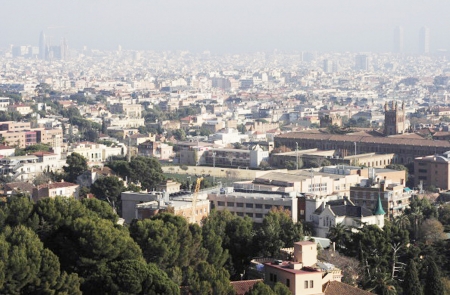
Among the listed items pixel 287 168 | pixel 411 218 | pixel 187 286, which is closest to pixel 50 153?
pixel 287 168

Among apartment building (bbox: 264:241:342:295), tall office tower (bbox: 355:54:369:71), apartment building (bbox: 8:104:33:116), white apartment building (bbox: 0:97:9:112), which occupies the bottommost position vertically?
apartment building (bbox: 264:241:342:295)

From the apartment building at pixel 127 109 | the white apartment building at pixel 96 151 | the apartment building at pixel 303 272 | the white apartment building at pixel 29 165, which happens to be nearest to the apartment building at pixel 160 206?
the apartment building at pixel 303 272

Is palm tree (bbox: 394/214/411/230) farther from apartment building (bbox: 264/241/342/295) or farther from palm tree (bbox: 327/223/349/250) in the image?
apartment building (bbox: 264/241/342/295)

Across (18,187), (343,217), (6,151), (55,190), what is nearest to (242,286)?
(343,217)

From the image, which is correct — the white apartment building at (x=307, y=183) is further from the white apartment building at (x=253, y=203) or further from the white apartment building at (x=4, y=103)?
the white apartment building at (x=4, y=103)

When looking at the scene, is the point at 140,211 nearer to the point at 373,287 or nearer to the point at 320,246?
the point at 320,246

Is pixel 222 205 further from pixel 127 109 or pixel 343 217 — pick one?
pixel 127 109

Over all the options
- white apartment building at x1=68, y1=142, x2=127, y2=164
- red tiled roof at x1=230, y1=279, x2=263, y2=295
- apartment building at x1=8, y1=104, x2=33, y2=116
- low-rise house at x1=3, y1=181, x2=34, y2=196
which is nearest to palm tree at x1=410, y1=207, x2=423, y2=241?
red tiled roof at x1=230, y1=279, x2=263, y2=295
